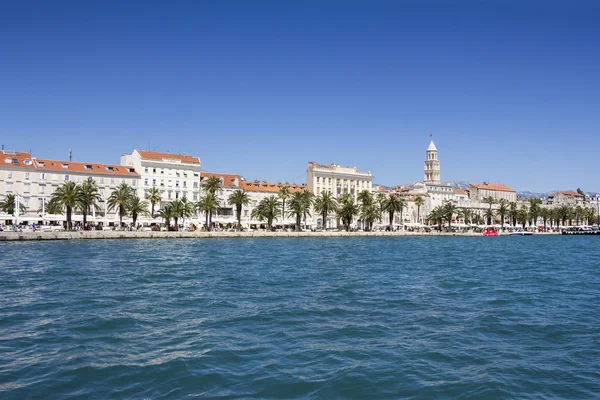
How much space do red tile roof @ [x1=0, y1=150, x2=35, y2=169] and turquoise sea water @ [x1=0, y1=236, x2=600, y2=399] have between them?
65490 mm

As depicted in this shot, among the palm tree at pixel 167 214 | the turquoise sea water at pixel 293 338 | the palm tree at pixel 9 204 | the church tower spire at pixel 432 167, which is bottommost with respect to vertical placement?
the turquoise sea water at pixel 293 338

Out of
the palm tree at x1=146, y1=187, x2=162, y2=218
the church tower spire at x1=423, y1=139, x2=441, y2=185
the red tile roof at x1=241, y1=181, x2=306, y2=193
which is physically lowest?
the palm tree at x1=146, y1=187, x2=162, y2=218

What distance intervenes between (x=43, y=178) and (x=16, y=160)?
16.2 feet

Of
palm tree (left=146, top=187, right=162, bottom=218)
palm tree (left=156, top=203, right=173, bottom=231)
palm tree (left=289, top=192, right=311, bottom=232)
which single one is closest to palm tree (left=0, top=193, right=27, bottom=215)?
palm tree (left=146, top=187, right=162, bottom=218)

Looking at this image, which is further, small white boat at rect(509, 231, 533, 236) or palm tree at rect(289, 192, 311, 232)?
small white boat at rect(509, 231, 533, 236)

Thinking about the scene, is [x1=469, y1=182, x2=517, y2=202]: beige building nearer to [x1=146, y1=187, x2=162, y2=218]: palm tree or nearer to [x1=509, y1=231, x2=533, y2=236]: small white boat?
[x1=509, y1=231, x2=533, y2=236]: small white boat

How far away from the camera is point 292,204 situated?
10388 centimetres

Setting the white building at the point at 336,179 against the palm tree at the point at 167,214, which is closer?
the palm tree at the point at 167,214

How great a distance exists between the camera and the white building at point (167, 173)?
101m

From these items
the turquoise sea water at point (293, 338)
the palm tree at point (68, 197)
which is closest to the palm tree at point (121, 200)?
the palm tree at point (68, 197)

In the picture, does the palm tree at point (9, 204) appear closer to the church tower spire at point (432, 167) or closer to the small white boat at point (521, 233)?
the small white boat at point (521, 233)

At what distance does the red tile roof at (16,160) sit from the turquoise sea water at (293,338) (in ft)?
215

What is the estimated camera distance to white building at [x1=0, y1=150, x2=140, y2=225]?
8575 centimetres

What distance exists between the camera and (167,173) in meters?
103
